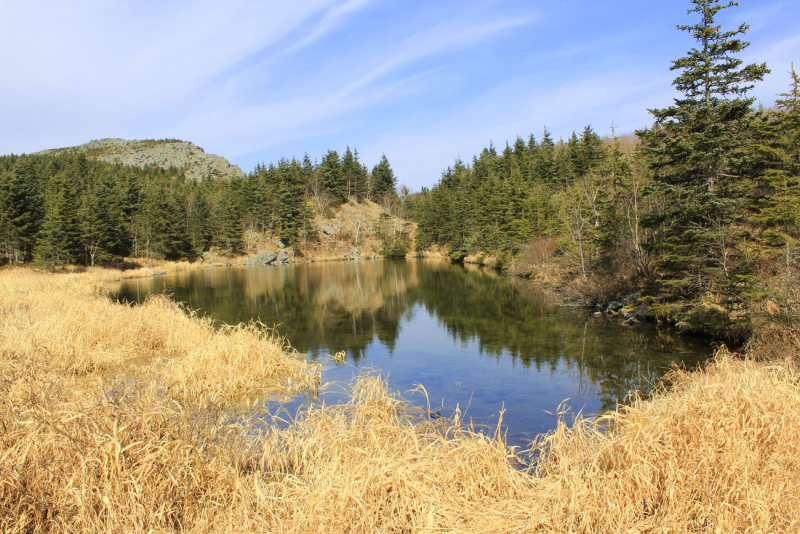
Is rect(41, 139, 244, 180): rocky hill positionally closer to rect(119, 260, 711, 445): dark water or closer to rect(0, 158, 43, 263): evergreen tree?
rect(0, 158, 43, 263): evergreen tree

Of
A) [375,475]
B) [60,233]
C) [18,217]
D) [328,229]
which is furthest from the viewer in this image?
[328,229]

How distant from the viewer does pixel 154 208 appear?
6488cm

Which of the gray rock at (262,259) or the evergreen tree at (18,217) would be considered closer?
the evergreen tree at (18,217)

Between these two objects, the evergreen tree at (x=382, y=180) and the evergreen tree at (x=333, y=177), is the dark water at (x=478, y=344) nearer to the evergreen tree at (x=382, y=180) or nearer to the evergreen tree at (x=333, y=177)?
the evergreen tree at (x=333, y=177)

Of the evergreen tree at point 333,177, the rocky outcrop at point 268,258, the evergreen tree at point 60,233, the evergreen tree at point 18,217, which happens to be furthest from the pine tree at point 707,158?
the evergreen tree at point 333,177

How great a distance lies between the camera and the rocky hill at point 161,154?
6182 inches

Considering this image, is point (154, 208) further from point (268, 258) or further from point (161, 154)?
point (161, 154)

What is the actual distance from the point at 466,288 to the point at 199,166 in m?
144

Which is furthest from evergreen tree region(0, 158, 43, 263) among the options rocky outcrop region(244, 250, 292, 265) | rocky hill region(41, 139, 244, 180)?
rocky hill region(41, 139, 244, 180)

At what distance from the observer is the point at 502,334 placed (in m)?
20.5

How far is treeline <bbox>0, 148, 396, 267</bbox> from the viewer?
161ft

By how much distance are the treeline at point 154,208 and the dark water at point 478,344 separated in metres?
21.5

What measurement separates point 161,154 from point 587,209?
171 m

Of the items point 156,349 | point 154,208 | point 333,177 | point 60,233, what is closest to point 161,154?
point 333,177
